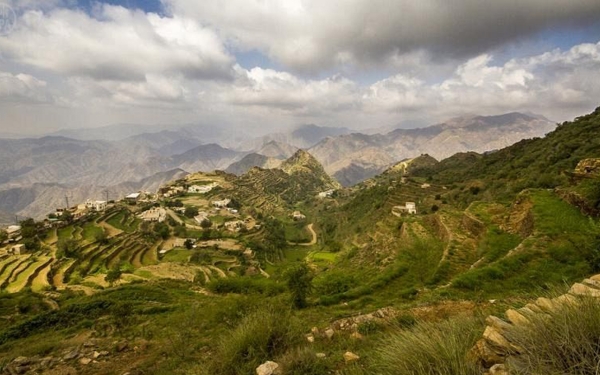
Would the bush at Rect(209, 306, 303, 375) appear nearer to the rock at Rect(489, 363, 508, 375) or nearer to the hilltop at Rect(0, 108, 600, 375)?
the hilltop at Rect(0, 108, 600, 375)

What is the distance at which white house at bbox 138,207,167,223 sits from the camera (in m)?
93.2

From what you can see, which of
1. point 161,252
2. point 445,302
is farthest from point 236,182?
point 445,302

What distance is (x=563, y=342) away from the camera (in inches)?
115

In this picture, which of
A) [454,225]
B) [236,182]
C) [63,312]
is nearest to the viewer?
[63,312]

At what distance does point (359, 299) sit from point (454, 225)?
14.5 metres

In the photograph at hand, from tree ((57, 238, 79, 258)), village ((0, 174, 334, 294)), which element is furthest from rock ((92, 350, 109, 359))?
tree ((57, 238, 79, 258))

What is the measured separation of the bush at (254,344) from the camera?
6.02 meters

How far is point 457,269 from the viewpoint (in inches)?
717

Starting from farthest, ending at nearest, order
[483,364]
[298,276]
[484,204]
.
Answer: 1. [484,204]
2. [298,276]
3. [483,364]

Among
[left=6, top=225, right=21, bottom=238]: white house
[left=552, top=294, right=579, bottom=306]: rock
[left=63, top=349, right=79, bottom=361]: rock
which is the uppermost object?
[left=552, top=294, right=579, bottom=306]: rock

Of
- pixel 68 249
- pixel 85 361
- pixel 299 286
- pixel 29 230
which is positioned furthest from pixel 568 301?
pixel 29 230

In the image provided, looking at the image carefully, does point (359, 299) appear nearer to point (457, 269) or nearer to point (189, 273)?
point (457, 269)

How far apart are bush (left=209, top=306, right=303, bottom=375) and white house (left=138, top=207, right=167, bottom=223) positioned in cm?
9563

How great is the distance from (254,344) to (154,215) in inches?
3969
